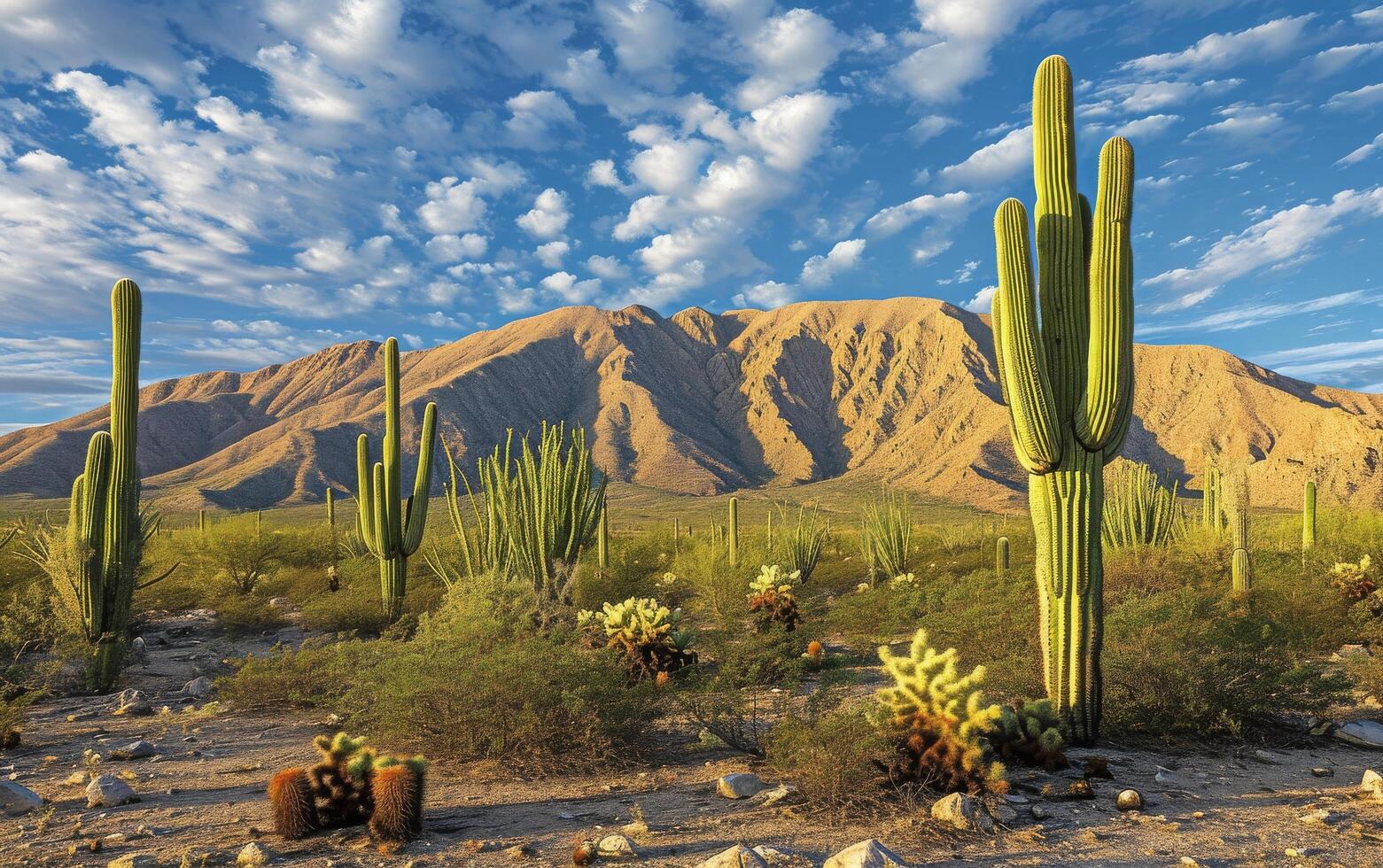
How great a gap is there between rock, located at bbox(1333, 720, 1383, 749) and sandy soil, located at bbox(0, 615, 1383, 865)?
128 mm

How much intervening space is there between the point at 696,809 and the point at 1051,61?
6.45 metres

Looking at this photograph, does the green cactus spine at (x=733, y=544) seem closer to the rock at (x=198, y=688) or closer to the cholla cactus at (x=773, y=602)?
the cholla cactus at (x=773, y=602)

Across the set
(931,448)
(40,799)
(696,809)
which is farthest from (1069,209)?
(931,448)

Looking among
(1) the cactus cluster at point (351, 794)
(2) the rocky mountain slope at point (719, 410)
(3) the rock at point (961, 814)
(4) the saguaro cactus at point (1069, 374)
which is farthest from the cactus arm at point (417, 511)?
(2) the rocky mountain slope at point (719, 410)

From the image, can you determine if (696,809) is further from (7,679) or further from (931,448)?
(931,448)

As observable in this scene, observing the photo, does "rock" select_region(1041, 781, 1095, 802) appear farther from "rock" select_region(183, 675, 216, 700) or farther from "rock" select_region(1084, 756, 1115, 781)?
"rock" select_region(183, 675, 216, 700)

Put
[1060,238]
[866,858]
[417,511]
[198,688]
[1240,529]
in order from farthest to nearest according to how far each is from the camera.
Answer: [417,511] < [1240,529] < [198,688] < [1060,238] < [866,858]

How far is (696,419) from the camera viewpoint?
5300 inches

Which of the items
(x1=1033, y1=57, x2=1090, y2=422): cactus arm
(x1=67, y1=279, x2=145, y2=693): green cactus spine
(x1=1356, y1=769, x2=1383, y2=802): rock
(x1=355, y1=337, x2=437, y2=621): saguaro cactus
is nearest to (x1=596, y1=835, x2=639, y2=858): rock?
(x1=1033, y1=57, x2=1090, y2=422): cactus arm

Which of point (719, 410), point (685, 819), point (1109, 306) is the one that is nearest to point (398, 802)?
point (685, 819)

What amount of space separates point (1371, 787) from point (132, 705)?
10.3 m

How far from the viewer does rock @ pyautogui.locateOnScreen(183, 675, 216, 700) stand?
29.1ft

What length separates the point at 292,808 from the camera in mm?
4539

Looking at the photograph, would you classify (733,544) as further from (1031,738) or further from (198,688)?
(1031,738)
